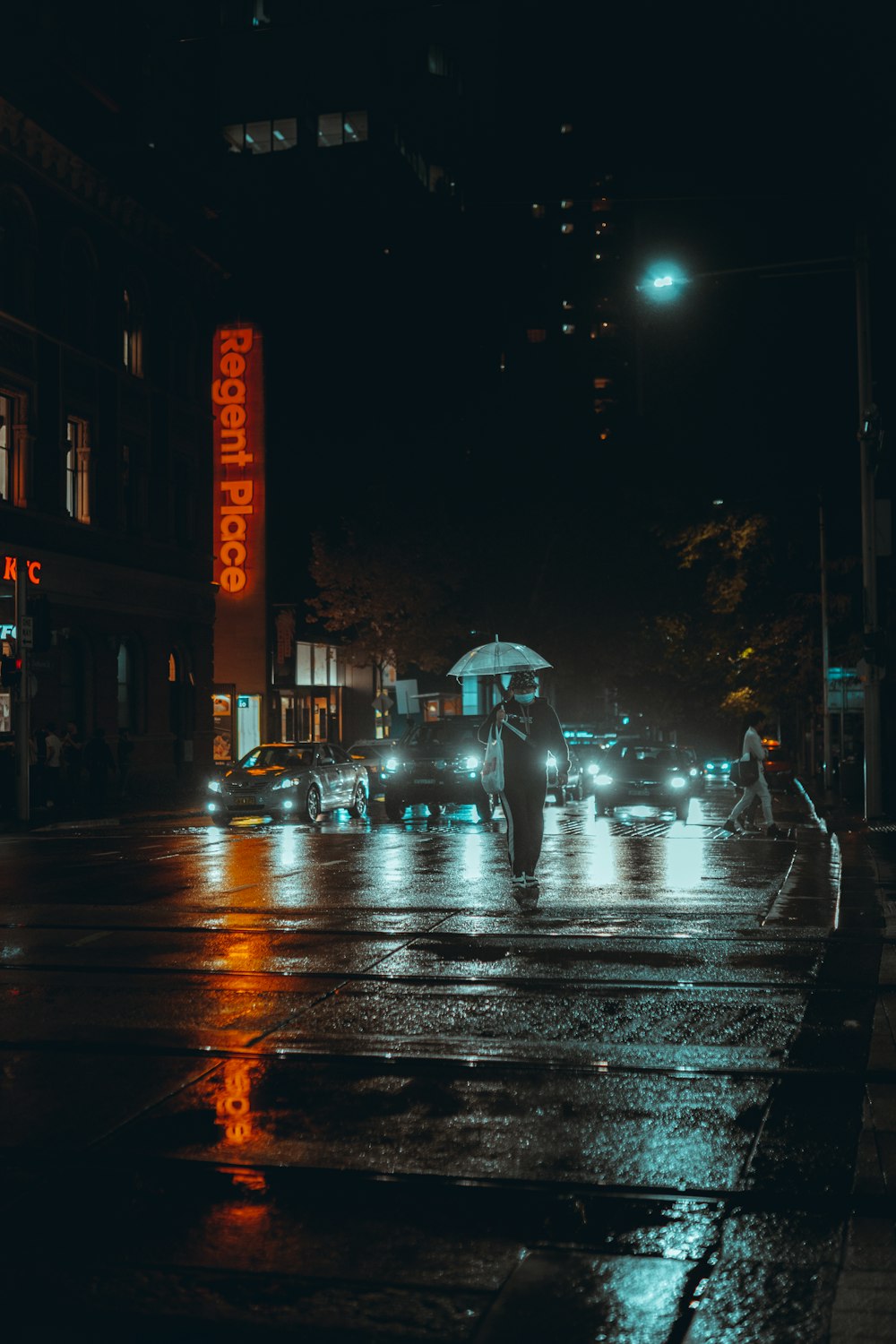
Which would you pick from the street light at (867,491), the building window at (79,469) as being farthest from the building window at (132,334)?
the street light at (867,491)

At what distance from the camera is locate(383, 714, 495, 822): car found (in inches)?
1014

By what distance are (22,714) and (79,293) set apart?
1524 cm

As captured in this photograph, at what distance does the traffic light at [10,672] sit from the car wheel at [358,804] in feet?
24.0

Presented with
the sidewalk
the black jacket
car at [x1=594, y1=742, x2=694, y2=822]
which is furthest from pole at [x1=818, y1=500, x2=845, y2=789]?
the sidewalk

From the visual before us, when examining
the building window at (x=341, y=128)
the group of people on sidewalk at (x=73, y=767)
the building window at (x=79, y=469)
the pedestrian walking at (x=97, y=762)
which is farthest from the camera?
the building window at (x=341, y=128)

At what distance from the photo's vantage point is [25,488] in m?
33.8

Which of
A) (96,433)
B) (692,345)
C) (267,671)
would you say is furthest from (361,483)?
(692,345)

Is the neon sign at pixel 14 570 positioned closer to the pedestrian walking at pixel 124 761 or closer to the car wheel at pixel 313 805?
the pedestrian walking at pixel 124 761

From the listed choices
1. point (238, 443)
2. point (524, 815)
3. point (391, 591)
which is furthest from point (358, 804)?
point (238, 443)

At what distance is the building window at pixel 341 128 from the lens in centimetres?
6894

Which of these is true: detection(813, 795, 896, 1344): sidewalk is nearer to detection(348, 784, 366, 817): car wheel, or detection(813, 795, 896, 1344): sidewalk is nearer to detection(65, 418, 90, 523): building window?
detection(348, 784, 366, 817): car wheel

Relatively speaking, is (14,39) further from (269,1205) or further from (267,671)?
(269,1205)

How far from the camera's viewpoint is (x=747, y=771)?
21391 mm

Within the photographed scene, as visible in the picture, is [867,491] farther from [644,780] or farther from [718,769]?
[718,769]
